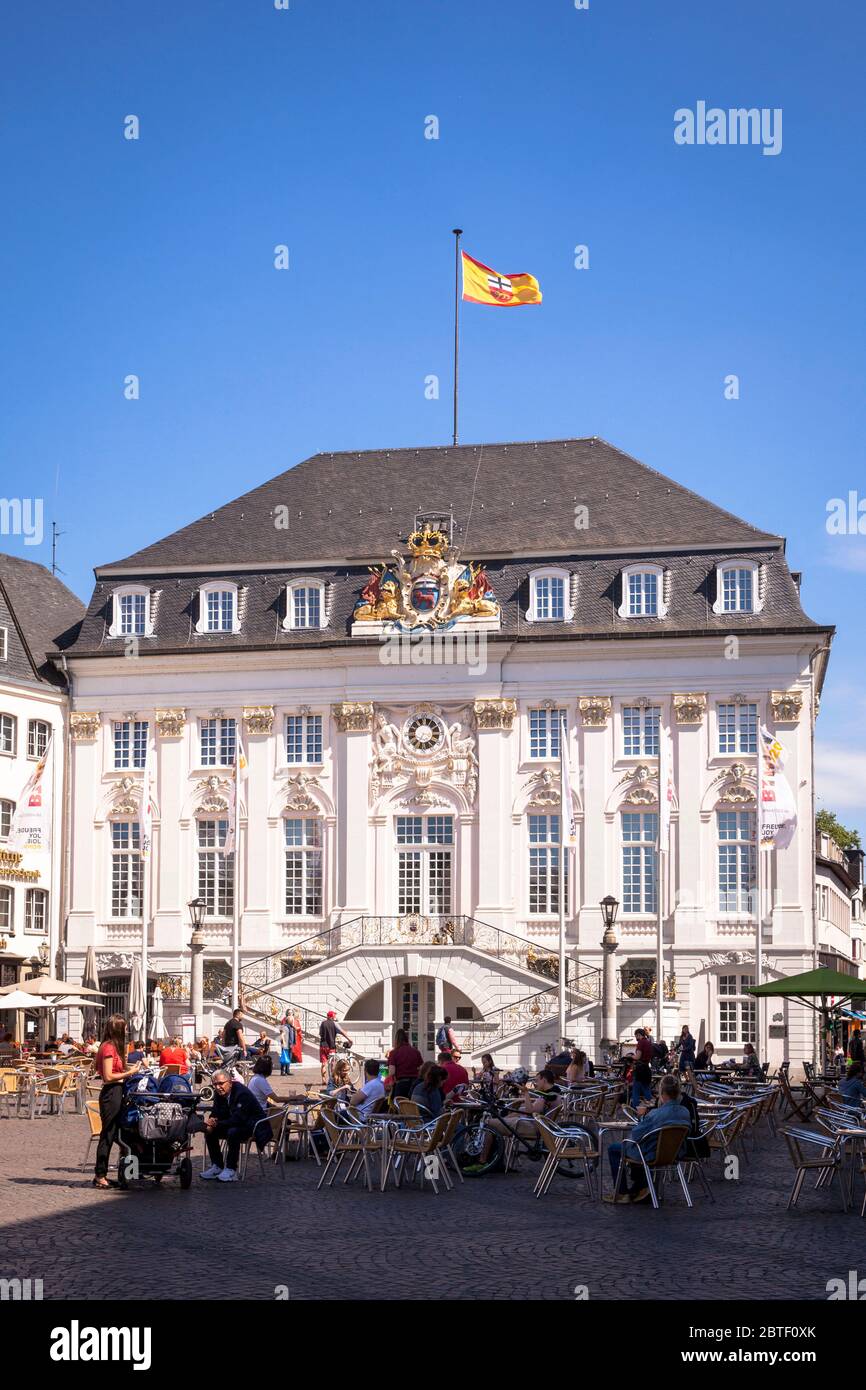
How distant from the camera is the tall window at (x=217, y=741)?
176 ft

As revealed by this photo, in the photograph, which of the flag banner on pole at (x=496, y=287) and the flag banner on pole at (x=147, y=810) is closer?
the flag banner on pole at (x=147, y=810)

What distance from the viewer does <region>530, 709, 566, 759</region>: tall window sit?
51812mm

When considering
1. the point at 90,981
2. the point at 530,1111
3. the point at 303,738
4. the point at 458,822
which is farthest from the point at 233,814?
the point at 530,1111

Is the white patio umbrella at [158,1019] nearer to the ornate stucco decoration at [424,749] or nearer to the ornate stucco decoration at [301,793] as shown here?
the ornate stucco decoration at [301,793]

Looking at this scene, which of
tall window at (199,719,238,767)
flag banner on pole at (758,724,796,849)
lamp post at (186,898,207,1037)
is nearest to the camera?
flag banner on pole at (758,724,796,849)

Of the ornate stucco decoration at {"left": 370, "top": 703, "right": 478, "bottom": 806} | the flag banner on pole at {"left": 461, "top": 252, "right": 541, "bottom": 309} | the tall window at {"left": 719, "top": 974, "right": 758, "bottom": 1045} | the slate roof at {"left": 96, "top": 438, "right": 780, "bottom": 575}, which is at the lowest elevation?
the tall window at {"left": 719, "top": 974, "right": 758, "bottom": 1045}

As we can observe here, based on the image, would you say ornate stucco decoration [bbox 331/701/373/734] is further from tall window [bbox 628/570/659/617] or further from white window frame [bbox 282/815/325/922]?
tall window [bbox 628/570/659/617]

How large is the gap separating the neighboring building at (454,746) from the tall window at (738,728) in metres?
0.07

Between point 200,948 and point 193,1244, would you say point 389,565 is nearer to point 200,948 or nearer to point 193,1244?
point 200,948

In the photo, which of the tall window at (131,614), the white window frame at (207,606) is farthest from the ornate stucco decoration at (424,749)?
the tall window at (131,614)

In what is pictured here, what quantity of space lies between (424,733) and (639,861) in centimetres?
683

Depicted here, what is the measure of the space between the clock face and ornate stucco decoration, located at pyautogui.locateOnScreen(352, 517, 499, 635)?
8.22 feet

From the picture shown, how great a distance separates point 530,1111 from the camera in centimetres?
2503

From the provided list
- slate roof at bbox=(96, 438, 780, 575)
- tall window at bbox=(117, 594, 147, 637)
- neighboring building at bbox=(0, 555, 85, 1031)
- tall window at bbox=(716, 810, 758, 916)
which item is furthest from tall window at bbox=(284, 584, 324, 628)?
tall window at bbox=(716, 810, 758, 916)
